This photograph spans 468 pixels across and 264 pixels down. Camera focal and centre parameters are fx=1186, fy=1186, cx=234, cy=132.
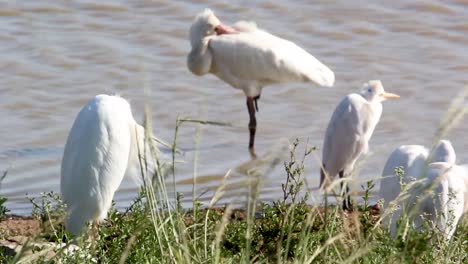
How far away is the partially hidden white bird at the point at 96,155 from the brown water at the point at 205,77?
5.34ft

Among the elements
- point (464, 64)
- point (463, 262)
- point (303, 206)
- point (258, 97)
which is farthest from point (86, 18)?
point (463, 262)

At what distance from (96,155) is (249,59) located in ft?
13.7

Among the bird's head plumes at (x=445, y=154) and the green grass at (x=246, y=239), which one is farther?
the bird's head plumes at (x=445, y=154)

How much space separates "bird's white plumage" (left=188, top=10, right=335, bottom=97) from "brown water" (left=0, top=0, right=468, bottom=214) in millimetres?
255

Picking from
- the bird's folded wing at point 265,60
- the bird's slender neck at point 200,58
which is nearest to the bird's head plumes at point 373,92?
the bird's folded wing at point 265,60

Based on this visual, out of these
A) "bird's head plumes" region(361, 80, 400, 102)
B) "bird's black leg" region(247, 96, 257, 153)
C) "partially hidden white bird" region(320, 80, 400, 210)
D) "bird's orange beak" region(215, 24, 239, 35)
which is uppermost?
"bird's orange beak" region(215, 24, 239, 35)

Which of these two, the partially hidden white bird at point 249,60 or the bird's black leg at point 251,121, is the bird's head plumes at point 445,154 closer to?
the bird's black leg at point 251,121

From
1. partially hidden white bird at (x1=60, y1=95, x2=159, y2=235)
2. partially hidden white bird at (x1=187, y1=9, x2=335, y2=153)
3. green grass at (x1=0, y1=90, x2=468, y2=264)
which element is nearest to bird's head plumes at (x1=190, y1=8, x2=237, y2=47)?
partially hidden white bird at (x1=187, y1=9, x2=335, y2=153)

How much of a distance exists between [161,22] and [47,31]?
3.65ft

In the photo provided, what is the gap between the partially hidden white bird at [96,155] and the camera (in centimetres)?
520

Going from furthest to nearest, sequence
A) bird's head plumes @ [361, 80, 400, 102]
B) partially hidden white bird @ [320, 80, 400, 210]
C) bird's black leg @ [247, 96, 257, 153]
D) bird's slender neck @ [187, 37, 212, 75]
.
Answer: bird's slender neck @ [187, 37, 212, 75]
bird's black leg @ [247, 96, 257, 153]
bird's head plumes @ [361, 80, 400, 102]
partially hidden white bird @ [320, 80, 400, 210]

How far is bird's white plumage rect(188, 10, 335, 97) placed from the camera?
9242 millimetres

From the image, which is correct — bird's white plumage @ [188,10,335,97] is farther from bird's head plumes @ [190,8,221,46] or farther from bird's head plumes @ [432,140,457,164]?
bird's head plumes @ [432,140,457,164]

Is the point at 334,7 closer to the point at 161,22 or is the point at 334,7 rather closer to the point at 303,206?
the point at 161,22
